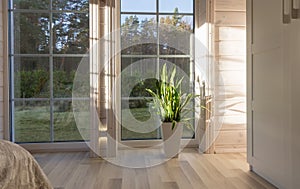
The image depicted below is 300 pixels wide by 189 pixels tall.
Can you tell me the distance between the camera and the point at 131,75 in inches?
147

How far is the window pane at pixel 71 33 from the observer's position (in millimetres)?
3609

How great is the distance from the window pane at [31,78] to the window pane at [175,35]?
4.73ft

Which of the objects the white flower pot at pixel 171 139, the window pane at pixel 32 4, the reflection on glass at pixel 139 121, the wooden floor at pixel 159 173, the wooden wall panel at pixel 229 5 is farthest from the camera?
the reflection on glass at pixel 139 121

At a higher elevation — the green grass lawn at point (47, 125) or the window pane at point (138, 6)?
the window pane at point (138, 6)

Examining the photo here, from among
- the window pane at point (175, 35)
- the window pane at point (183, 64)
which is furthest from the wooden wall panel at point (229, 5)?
the window pane at point (183, 64)

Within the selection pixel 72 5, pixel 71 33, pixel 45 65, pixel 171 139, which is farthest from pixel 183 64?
pixel 45 65

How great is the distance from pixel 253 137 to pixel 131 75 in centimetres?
167

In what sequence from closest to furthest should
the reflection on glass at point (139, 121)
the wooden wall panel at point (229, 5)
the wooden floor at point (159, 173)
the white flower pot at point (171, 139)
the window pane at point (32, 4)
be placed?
1. the wooden floor at point (159, 173)
2. the white flower pot at point (171, 139)
3. the wooden wall panel at point (229, 5)
4. the window pane at point (32, 4)
5. the reflection on glass at point (139, 121)

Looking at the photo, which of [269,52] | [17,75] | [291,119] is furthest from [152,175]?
[17,75]

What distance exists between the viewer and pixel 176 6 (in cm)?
A: 377

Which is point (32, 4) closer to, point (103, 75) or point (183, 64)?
point (103, 75)

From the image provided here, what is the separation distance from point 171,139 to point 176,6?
1.67 metres

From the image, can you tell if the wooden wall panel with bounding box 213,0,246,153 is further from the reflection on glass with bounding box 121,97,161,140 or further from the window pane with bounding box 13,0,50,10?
the window pane with bounding box 13,0,50,10

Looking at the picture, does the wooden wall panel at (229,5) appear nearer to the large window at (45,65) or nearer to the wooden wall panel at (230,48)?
the wooden wall panel at (230,48)
